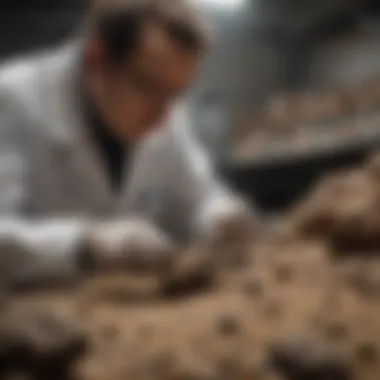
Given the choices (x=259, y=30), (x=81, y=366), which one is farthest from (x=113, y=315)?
(x=259, y=30)

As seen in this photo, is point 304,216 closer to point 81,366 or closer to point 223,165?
point 223,165

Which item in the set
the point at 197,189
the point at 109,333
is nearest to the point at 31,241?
the point at 109,333

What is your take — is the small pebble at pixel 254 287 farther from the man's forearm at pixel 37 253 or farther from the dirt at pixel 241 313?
the man's forearm at pixel 37 253

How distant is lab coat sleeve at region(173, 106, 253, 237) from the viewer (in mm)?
1077

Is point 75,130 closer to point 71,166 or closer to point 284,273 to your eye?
point 71,166

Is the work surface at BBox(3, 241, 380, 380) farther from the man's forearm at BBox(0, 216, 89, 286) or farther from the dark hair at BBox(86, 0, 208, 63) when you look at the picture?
the dark hair at BBox(86, 0, 208, 63)

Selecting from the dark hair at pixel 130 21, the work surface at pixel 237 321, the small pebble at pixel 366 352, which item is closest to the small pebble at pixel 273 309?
the work surface at pixel 237 321

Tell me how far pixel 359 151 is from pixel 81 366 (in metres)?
0.51

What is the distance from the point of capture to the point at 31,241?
37.6 inches

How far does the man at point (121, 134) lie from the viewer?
1.03 metres

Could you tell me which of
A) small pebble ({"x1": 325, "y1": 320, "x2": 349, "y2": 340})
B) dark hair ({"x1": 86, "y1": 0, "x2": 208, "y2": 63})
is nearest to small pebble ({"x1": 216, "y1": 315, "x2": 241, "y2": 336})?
small pebble ({"x1": 325, "y1": 320, "x2": 349, "y2": 340})

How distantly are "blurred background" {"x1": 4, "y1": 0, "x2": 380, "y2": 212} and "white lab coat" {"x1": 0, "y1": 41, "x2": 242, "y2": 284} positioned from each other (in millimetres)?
→ 33

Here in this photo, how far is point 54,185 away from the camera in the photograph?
1037mm

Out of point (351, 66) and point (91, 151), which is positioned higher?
point (351, 66)
